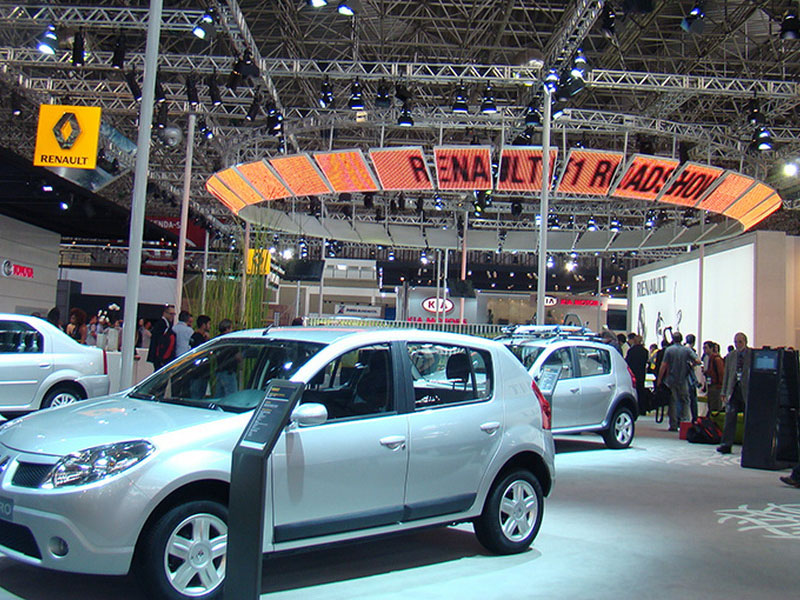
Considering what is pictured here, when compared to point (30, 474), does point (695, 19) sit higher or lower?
higher

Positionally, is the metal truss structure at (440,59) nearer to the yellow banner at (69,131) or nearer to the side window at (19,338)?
the yellow banner at (69,131)

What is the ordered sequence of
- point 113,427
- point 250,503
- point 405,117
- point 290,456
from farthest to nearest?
point 405,117 → point 290,456 → point 113,427 → point 250,503

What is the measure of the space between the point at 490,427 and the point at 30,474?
2.73m

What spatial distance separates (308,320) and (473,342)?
1409 centimetres

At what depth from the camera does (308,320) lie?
1912cm

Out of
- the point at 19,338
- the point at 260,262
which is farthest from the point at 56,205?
the point at 19,338

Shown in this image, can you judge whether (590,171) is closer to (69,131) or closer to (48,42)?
(69,131)

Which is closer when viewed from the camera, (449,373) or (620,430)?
(449,373)

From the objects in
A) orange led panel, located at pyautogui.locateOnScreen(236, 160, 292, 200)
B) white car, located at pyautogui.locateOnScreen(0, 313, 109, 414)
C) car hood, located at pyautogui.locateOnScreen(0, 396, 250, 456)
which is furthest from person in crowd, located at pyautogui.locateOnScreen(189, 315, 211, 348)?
car hood, located at pyautogui.locateOnScreen(0, 396, 250, 456)

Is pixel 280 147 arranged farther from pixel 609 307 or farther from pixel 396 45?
pixel 609 307

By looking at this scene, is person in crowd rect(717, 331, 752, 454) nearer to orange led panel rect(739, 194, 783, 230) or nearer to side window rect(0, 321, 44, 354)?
orange led panel rect(739, 194, 783, 230)

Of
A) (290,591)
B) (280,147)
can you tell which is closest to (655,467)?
(290,591)

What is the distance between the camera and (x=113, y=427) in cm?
391

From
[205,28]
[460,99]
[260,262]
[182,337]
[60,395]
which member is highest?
[205,28]
